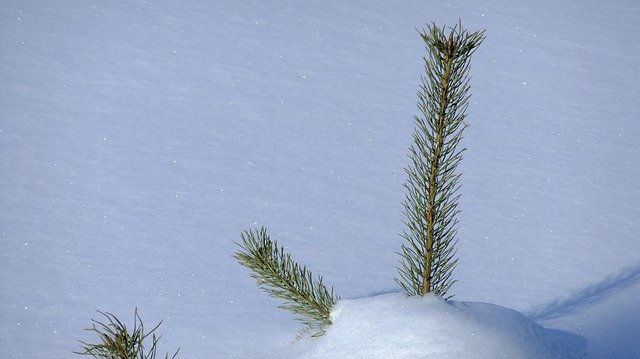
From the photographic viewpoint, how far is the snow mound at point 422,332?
665mm

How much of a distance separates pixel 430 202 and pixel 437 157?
0.14ft

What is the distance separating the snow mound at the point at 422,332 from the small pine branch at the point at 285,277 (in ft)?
0.06

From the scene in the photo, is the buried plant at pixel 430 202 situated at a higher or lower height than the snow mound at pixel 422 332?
higher

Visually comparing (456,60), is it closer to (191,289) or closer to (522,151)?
(191,289)

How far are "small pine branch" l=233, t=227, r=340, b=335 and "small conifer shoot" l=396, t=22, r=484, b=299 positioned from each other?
3.4 inches

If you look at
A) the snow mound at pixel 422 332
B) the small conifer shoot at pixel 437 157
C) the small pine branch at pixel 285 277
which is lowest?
the snow mound at pixel 422 332

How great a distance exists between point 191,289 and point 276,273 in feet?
1.59

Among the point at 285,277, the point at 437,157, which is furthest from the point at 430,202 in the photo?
the point at 285,277

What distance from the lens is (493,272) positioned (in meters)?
1.24

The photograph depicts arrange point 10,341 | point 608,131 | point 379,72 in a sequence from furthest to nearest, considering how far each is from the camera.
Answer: point 379,72 < point 608,131 < point 10,341

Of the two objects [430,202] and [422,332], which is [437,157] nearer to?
[430,202]

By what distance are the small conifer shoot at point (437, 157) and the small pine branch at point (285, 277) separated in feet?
0.29

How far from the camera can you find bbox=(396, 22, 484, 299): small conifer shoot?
27.3 inches

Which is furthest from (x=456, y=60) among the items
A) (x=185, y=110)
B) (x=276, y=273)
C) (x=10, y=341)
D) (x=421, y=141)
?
(x=185, y=110)
